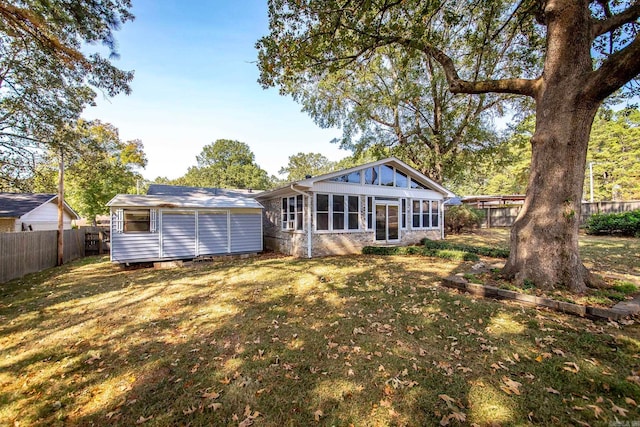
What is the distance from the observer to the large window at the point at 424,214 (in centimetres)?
1383

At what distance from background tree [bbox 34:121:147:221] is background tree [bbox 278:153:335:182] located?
32.3 m

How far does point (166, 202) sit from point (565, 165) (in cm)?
1173

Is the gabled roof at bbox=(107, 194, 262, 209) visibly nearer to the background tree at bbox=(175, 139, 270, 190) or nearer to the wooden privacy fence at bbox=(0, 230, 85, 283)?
the wooden privacy fence at bbox=(0, 230, 85, 283)

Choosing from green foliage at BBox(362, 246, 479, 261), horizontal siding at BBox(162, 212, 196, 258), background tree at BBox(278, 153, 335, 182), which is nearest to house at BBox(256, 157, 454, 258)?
green foliage at BBox(362, 246, 479, 261)

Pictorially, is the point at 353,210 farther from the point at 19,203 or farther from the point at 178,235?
the point at 19,203

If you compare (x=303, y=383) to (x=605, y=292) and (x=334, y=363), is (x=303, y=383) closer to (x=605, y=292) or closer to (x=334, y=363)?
(x=334, y=363)

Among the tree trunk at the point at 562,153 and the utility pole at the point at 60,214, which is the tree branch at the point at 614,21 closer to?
the tree trunk at the point at 562,153

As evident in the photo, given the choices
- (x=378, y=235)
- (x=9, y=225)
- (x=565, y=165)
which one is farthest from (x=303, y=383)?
(x=9, y=225)

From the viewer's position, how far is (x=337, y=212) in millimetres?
11305

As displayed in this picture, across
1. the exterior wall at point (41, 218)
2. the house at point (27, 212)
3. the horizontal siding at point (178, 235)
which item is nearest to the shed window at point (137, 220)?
the horizontal siding at point (178, 235)

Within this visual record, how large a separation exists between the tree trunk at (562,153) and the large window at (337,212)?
686 cm

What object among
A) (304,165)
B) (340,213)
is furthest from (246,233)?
(304,165)

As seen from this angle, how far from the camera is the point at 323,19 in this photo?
635cm

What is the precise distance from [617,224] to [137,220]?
25283 millimetres
